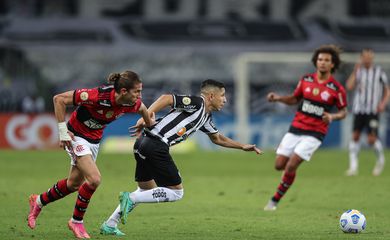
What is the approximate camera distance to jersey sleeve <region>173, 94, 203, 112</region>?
391 inches

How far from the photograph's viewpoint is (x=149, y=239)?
9.42 metres

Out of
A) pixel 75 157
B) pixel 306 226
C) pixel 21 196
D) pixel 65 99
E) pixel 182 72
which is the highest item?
pixel 65 99

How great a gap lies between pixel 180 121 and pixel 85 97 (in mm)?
1178

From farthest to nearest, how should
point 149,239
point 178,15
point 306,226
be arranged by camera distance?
point 178,15 → point 306,226 → point 149,239

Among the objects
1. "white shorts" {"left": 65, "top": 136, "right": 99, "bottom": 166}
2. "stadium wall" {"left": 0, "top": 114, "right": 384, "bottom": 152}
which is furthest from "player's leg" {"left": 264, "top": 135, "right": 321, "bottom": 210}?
Answer: "stadium wall" {"left": 0, "top": 114, "right": 384, "bottom": 152}

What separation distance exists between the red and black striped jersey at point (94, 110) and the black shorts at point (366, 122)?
33.9 feet

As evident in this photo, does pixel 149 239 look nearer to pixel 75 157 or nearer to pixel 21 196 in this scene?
pixel 75 157

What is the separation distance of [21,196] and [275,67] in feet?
67.9

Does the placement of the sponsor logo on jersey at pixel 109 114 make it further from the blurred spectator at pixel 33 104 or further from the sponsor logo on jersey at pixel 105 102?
the blurred spectator at pixel 33 104

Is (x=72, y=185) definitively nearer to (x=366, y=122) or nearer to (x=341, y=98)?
(x=341, y=98)

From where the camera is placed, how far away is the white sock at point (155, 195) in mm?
9688

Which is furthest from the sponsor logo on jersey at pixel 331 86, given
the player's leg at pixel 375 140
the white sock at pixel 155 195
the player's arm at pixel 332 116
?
the player's leg at pixel 375 140

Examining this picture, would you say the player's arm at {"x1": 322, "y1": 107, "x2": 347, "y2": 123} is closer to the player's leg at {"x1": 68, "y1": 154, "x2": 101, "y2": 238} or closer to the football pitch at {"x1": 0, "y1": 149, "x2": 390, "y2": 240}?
the football pitch at {"x1": 0, "y1": 149, "x2": 390, "y2": 240}

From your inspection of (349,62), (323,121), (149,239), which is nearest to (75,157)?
(149,239)
